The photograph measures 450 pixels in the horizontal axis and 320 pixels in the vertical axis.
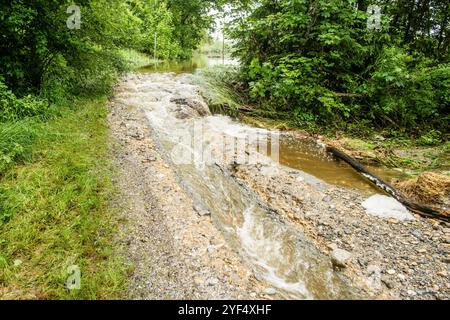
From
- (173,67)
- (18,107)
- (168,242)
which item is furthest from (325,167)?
(173,67)

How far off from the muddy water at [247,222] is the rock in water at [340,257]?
0.26ft

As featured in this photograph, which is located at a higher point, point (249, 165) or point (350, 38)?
point (350, 38)

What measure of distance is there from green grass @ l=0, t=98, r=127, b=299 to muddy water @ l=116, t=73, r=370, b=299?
130 centimetres

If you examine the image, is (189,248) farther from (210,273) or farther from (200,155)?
(200,155)

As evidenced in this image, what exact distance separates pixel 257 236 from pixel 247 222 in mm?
316

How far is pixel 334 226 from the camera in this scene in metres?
3.79

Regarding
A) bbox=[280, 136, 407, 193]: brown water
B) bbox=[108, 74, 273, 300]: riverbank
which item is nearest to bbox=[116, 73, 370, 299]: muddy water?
bbox=[108, 74, 273, 300]: riverbank

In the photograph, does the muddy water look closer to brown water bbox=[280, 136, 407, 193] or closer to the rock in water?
the rock in water

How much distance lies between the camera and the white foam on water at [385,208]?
405 centimetres

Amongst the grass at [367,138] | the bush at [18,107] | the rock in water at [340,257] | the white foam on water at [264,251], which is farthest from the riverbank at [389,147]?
the bush at [18,107]

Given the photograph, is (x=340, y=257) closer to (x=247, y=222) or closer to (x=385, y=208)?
(x=247, y=222)

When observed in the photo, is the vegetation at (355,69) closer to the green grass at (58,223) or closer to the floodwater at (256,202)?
the floodwater at (256,202)
